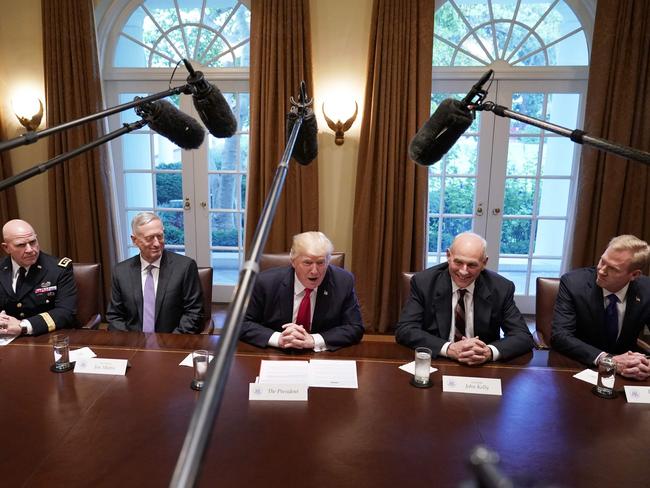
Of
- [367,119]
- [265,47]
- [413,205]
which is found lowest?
[413,205]

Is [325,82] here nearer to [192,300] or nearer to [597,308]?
[192,300]

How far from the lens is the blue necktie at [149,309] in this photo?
234 centimetres

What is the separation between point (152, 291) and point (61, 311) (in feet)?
1.39

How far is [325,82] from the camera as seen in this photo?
3.65 m

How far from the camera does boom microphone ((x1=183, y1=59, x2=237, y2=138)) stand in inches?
42.8

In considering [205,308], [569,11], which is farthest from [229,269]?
[569,11]

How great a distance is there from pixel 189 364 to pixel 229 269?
2721 mm

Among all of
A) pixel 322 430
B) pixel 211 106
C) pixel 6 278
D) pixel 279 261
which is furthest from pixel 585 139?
pixel 6 278

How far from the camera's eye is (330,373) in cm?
160

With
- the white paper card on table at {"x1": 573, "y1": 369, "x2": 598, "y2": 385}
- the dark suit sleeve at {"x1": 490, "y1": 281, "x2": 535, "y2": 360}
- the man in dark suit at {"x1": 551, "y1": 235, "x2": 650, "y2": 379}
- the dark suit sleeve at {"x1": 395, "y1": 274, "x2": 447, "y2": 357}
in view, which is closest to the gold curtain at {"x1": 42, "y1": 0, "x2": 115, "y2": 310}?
the dark suit sleeve at {"x1": 395, "y1": 274, "x2": 447, "y2": 357}

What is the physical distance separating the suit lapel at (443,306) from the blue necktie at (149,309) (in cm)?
143

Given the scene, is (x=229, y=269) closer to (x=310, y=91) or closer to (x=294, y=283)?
(x=310, y=91)

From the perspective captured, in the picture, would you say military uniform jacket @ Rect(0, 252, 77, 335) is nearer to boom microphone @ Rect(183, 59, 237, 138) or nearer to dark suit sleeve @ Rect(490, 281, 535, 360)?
boom microphone @ Rect(183, 59, 237, 138)

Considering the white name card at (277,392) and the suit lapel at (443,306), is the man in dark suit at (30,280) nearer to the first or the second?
the white name card at (277,392)
